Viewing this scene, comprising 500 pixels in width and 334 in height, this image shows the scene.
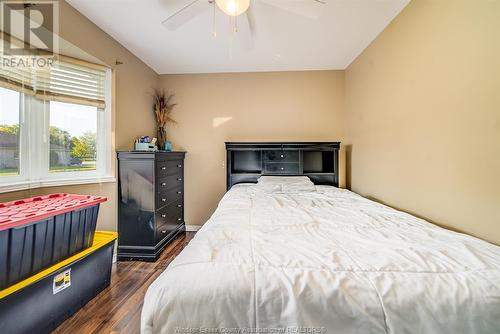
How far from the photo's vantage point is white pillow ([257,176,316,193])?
2781 millimetres

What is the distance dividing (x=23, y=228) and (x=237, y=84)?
2.95m

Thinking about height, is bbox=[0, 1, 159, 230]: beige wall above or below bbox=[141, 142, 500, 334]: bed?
above

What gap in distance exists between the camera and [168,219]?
2881 mm

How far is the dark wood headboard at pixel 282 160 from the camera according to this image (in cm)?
319

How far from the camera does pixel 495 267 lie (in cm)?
87

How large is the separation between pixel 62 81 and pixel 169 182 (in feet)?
4.96

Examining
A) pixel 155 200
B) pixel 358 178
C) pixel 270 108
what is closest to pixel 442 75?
pixel 358 178

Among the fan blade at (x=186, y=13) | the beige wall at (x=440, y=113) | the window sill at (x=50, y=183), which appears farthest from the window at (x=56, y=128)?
the beige wall at (x=440, y=113)

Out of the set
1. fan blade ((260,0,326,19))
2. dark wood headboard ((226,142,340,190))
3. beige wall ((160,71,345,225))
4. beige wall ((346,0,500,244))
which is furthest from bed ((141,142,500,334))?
beige wall ((160,71,345,225))

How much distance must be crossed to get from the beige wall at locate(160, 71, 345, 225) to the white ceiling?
192mm

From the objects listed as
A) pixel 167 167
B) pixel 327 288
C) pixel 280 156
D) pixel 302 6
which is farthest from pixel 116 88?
pixel 327 288

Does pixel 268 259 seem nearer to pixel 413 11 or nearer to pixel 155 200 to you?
pixel 155 200

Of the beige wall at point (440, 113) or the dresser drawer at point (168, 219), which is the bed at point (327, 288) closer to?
the beige wall at point (440, 113)

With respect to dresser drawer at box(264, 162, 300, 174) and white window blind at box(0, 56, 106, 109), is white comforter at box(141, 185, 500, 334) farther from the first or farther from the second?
dresser drawer at box(264, 162, 300, 174)
